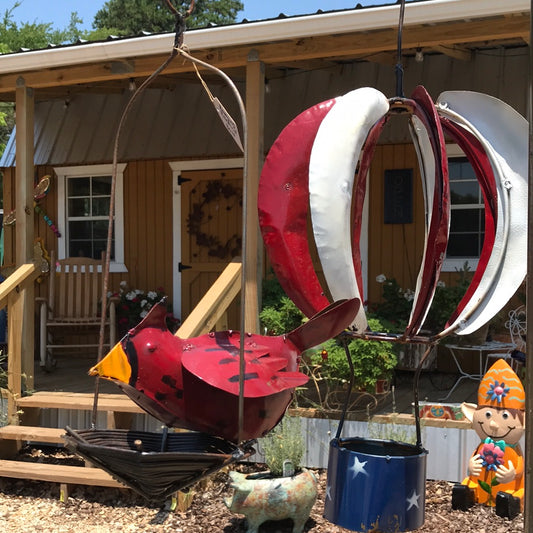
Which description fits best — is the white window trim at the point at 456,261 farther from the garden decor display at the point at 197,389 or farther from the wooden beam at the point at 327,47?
the garden decor display at the point at 197,389

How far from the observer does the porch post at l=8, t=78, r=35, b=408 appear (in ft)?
18.5

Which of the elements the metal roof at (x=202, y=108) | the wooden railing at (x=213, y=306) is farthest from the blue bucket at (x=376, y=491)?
the metal roof at (x=202, y=108)

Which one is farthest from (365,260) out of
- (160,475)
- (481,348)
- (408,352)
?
(160,475)

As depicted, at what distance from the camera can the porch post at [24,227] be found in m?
5.63

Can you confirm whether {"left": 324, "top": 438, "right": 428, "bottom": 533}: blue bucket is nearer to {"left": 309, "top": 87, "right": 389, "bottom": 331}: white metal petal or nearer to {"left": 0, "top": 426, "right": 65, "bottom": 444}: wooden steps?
{"left": 309, "top": 87, "right": 389, "bottom": 331}: white metal petal

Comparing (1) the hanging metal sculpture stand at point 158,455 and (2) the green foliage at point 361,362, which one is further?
(2) the green foliage at point 361,362

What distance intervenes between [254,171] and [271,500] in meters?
2.21

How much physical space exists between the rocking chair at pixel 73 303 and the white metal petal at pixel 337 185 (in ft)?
15.4

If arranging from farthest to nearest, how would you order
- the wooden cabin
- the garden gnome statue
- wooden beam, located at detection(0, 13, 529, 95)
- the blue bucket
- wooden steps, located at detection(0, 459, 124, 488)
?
the wooden cabin, wooden steps, located at detection(0, 459, 124, 488), wooden beam, located at detection(0, 13, 529, 95), the garden gnome statue, the blue bucket

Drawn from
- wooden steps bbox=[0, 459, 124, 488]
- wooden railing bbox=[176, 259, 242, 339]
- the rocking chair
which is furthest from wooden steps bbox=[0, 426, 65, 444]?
the rocking chair

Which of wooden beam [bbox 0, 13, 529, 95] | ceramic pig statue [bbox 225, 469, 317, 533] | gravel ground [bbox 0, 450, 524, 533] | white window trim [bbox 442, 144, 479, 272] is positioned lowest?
gravel ground [bbox 0, 450, 524, 533]

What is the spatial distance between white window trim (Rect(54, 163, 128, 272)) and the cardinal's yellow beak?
18.9 ft

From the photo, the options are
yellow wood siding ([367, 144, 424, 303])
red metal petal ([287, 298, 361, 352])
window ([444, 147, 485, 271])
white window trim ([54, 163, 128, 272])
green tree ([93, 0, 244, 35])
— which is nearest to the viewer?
red metal petal ([287, 298, 361, 352])

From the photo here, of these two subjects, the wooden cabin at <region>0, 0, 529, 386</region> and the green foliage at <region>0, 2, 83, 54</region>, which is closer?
the wooden cabin at <region>0, 0, 529, 386</region>
